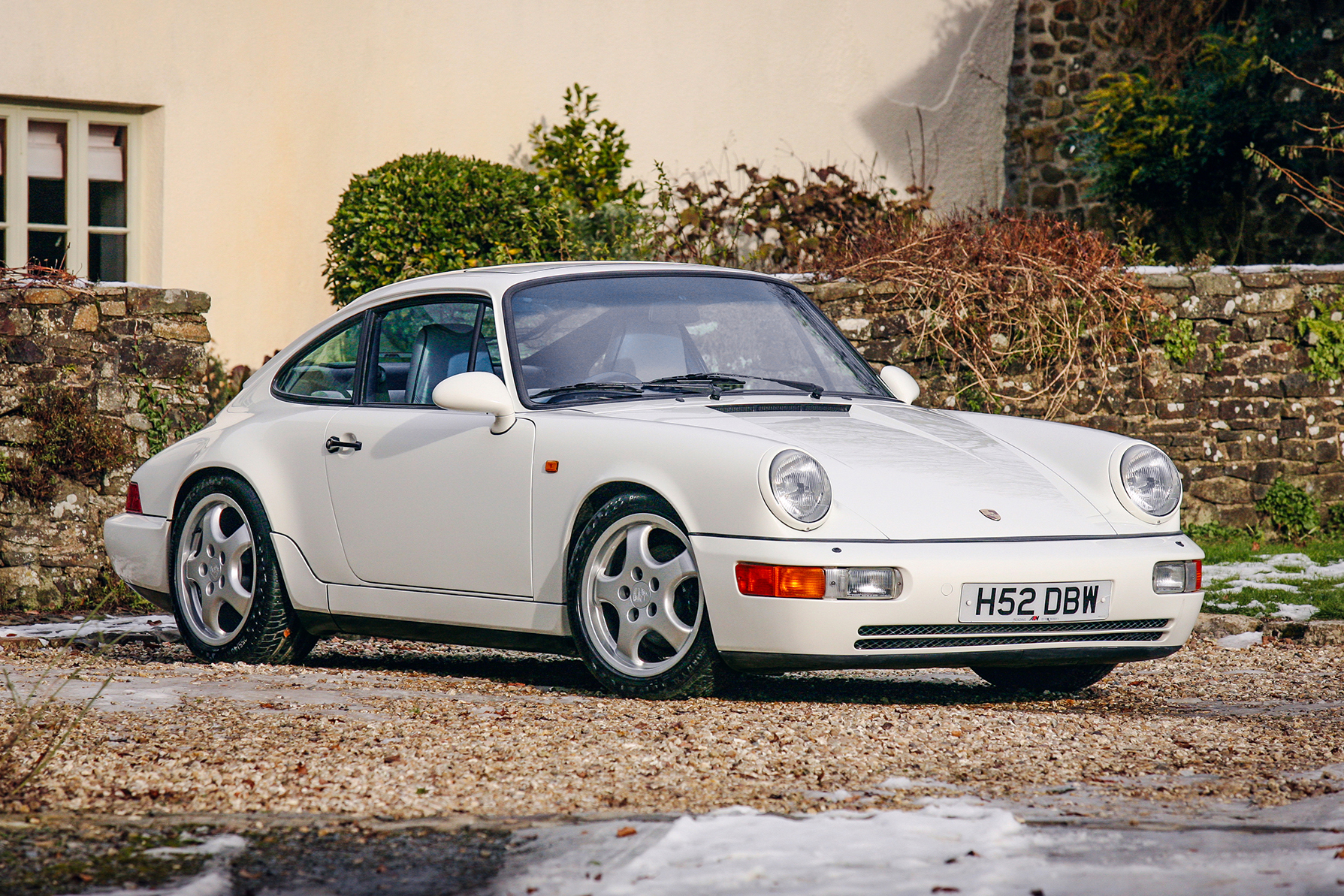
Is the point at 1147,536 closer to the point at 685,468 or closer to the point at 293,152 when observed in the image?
the point at 685,468

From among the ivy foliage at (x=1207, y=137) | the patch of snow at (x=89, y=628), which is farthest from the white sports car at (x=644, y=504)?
the ivy foliage at (x=1207, y=137)

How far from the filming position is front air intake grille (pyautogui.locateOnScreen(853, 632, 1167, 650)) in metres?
5.05

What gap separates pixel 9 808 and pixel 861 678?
3.49m

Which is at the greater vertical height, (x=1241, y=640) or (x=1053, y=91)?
(x=1053, y=91)

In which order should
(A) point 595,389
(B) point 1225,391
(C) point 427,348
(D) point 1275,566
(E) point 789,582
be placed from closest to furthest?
(E) point 789,582 → (A) point 595,389 → (C) point 427,348 → (D) point 1275,566 → (B) point 1225,391

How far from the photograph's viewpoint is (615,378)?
19.5ft

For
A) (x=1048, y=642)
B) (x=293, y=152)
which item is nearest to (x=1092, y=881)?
(x=1048, y=642)

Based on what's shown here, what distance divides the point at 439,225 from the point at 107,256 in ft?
9.48

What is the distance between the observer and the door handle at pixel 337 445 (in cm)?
626

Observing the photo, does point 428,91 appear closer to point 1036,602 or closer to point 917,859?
point 1036,602


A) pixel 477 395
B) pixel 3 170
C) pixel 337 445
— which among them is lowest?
pixel 337 445

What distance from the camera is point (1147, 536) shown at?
5539 mm

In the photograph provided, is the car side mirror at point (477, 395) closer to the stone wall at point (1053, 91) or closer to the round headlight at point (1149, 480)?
the round headlight at point (1149, 480)

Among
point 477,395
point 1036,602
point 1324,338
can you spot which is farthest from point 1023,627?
point 1324,338
